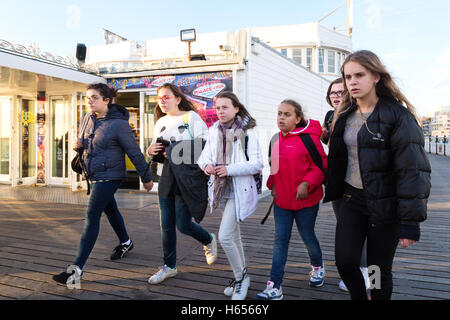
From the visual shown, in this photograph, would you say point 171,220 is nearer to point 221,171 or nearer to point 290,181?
point 221,171

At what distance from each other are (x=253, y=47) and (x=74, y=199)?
5.17 metres

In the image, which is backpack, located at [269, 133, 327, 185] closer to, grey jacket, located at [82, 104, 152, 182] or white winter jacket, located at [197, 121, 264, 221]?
white winter jacket, located at [197, 121, 264, 221]

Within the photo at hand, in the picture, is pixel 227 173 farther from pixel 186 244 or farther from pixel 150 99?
pixel 150 99

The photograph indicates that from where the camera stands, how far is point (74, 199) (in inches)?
317

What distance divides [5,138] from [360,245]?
38.6 feet

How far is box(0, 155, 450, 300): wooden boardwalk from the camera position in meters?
3.12

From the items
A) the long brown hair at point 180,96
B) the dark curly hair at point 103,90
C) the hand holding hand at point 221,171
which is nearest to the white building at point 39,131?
the dark curly hair at point 103,90

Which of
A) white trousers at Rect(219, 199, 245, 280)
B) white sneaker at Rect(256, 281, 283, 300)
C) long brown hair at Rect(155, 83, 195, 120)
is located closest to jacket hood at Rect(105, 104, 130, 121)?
long brown hair at Rect(155, 83, 195, 120)

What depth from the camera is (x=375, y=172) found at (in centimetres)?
208

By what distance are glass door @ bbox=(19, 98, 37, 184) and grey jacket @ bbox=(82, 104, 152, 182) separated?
819 cm

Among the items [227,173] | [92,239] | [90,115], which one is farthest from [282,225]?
[90,115]

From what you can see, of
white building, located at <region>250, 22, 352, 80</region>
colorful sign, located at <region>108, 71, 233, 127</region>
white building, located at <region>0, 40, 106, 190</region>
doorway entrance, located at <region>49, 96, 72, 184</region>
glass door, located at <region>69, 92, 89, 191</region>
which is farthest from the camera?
white building, located at <region>250, 22, 352, 80</region>

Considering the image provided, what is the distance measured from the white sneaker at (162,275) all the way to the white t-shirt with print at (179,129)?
0.91m

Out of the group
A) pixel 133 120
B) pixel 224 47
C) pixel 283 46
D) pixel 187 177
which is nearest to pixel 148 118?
pixel 224 47
